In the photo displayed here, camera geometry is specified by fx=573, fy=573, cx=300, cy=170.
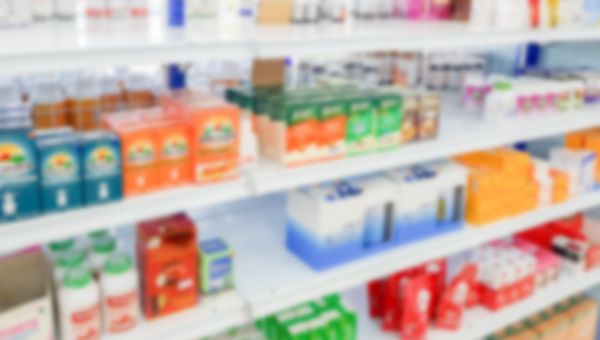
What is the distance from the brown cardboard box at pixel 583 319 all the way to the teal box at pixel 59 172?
2.77m

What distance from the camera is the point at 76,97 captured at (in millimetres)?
1850

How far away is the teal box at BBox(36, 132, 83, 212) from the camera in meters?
1.53

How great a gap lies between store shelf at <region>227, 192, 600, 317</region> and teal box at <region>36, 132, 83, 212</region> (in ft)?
2.37

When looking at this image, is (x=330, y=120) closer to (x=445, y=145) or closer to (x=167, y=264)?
(x=445, y=145)

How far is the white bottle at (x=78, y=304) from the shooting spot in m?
1.65

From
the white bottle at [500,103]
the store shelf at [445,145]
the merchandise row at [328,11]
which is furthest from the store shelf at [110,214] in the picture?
the white bottle at [500,103]

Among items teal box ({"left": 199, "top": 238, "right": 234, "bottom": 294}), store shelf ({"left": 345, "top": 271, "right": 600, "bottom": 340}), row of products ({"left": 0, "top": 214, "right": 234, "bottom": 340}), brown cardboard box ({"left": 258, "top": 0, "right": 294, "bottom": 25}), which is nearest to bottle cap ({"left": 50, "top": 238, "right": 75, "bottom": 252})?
row of products ({"left": 0, "top": 214, "right": 234, "bottom": 340})

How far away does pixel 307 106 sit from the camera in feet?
6.45

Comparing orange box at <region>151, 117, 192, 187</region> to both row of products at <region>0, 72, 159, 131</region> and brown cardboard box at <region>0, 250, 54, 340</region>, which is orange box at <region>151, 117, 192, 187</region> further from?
brown cardboard box at <region>0, 250, 54, 340</region>

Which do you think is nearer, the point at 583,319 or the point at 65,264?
the point at 65,264

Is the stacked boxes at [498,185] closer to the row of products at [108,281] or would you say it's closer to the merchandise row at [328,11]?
the merchandise row at [328,11]

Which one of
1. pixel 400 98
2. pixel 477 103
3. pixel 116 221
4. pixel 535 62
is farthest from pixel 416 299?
pixel 535 62

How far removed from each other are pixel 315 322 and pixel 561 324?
1.71m

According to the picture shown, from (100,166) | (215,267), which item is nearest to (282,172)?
(215,267)
